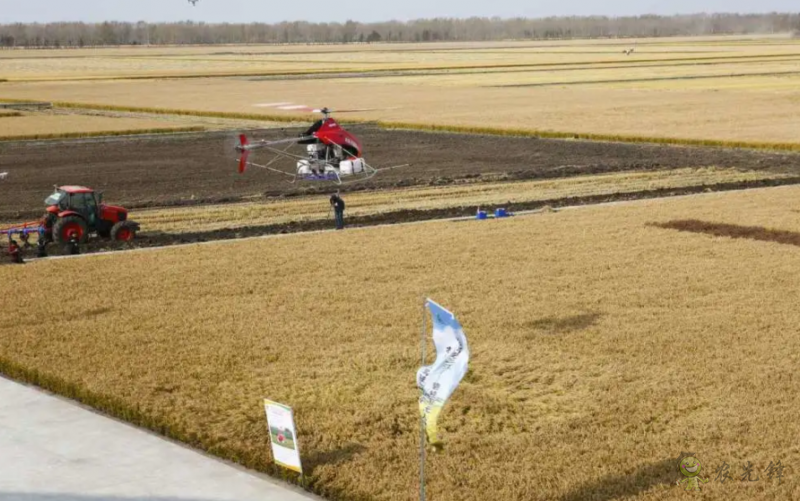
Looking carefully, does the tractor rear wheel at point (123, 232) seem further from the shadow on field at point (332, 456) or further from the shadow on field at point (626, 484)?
the shadow on field at point (626, 484)

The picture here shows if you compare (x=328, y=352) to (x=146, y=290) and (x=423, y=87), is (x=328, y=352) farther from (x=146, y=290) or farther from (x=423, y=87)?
(x=423, y=87)

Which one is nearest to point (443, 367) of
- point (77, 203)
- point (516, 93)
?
point (77, 203)

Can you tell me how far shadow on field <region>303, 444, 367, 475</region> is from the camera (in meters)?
14.0

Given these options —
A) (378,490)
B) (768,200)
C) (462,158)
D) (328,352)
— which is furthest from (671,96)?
(378,490)

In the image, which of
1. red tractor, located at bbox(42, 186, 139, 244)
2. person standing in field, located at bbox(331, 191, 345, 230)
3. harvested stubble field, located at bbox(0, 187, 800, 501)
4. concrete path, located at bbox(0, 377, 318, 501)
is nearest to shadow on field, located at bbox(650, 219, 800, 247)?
harvested stubble field, located at bbox(0, 187, 800, 501)

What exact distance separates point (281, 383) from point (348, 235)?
1396 centimetres

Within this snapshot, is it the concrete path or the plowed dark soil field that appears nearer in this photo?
the concrete path

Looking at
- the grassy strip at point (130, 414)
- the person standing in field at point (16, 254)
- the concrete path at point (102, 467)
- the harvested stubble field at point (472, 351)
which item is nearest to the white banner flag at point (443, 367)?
the harvested stubble field at point (472, 351)

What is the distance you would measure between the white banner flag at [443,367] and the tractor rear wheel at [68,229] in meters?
20.1

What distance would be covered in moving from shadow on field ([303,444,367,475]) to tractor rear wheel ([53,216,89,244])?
17718 millimetres

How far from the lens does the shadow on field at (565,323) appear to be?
19.8 m

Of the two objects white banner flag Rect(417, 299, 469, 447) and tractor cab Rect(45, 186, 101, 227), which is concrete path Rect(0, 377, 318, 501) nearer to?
white banner flag Rect(417, 299, 469, 447)

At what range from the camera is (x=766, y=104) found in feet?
250

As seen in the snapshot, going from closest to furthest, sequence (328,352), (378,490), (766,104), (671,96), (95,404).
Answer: (378,490), (95,404), (328,352), (766,104), (671,96)
